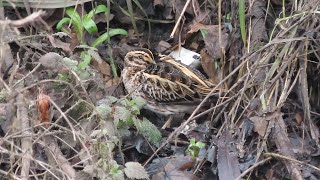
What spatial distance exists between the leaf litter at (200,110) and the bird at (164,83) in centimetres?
13

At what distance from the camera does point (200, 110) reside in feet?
20.1

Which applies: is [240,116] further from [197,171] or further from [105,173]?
[105,173]

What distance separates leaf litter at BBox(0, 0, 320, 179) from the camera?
16.4 feet

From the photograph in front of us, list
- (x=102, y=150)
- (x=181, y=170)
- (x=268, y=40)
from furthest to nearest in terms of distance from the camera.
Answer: (x=268, y=40) < (x=181, y=170) < (x=102, y=150)

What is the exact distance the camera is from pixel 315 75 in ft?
19.6

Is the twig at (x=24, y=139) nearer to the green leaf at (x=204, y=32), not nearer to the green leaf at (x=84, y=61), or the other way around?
the green leaf at (x=84, y=61)

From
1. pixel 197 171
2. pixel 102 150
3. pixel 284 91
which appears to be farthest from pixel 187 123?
pixel 102 150

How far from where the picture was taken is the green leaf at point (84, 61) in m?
5.71

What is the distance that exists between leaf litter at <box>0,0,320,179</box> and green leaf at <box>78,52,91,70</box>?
1cm

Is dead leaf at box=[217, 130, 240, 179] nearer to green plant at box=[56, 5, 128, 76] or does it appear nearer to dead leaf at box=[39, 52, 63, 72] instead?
dead leaf at box=[39, 52, 63, 72]

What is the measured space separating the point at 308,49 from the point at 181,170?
1417 mm

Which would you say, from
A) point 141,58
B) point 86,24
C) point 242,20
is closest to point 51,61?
point 141,58

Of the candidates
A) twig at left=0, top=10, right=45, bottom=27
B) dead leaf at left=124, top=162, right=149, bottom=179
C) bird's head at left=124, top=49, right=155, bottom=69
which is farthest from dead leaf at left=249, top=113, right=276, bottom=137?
twig at left=0, top=10, right=45, bottom=27

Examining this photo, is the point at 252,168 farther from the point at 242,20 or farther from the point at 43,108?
the point at 43,108
